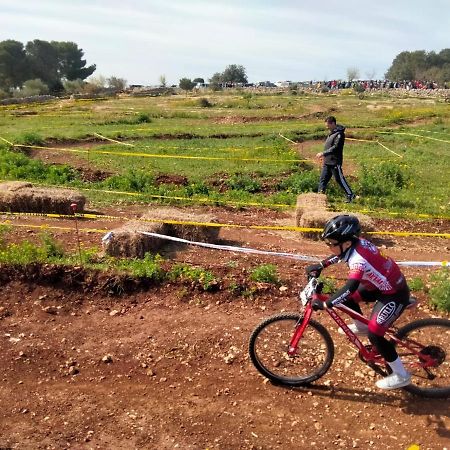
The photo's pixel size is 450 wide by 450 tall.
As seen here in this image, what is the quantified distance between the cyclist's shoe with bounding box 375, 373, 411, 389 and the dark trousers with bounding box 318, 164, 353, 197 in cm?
892

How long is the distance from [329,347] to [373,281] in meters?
1.13

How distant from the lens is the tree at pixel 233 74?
412ft

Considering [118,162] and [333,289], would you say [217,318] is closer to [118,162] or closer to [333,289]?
[333,289]

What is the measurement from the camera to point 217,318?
7438 mm

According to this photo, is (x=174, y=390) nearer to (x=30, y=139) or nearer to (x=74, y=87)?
(x=30, y=139)

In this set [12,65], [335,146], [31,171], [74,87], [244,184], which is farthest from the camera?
[12,65]

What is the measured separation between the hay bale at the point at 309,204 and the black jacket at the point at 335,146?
128 cm

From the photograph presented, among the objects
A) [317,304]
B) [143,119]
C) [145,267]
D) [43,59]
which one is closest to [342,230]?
[317,304]

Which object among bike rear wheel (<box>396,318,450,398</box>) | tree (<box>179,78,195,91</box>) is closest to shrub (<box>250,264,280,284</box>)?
bike rear wheel (<box>396,318,450,398</box>)

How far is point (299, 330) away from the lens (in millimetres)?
5777

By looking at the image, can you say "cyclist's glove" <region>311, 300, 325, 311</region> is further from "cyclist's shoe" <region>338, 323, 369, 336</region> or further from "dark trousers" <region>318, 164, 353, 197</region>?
"dark trousers" <region>318, 164, 353, 197</region>

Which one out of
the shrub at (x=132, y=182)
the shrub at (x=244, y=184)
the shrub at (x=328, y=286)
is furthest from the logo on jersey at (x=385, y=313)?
the shrub at (x=132, y=182)

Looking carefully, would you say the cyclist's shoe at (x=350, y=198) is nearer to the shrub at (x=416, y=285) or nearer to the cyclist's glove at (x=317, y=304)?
the shrub at (x=416, y=285)

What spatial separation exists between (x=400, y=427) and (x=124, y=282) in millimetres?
4807
